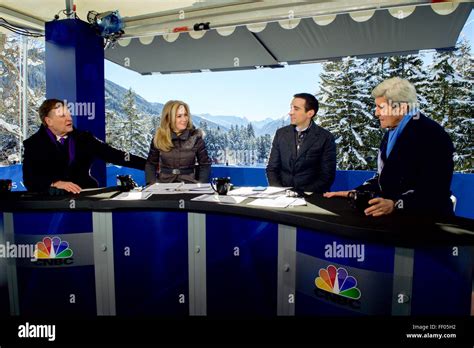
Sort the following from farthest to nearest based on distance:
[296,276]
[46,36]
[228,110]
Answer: [228,110]
[46,36]
[296,276]

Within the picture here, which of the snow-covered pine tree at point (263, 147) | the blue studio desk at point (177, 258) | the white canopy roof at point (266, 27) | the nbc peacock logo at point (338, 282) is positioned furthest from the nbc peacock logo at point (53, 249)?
the snow-covered pine tree at point (263, 147)

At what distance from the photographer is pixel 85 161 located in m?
3.25

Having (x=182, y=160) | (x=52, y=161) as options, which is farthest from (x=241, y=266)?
(x=52, y=161)

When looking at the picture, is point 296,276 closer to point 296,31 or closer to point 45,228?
point 45,228

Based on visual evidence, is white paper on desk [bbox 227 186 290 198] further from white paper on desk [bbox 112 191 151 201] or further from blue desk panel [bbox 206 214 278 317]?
white paper on desk [bbox 112 191 151 201]

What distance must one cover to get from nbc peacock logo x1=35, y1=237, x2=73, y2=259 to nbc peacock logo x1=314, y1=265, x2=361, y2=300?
1.70m

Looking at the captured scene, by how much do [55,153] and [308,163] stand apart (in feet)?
7.66

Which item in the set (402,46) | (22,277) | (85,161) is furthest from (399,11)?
(22,277)

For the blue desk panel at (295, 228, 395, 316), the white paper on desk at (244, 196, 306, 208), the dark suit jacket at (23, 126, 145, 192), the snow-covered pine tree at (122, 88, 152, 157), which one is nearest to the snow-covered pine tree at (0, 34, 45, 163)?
the snow-covered pine tree at (122, 88, 152, 157)

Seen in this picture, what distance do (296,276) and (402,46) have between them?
4320 millimetres

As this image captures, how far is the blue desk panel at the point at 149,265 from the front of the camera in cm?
243

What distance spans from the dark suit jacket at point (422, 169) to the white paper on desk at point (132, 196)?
5.39 ft

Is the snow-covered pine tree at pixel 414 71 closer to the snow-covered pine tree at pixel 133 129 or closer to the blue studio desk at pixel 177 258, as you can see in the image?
the snow-covered pine tree at pixel 133 129

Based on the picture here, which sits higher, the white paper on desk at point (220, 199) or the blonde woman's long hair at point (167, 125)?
the blonde woman's long hair at point (167, 125)
